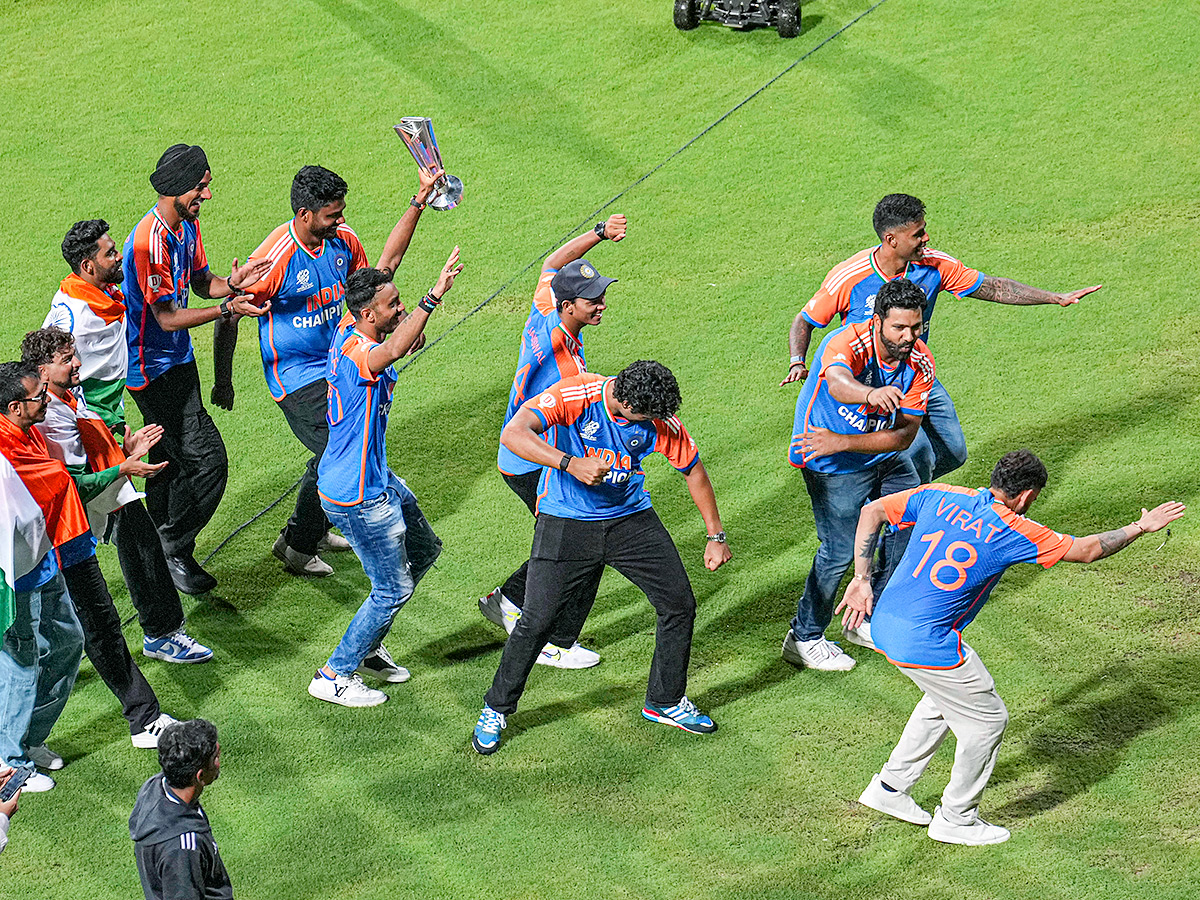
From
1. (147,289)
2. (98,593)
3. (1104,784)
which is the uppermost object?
(147,289)

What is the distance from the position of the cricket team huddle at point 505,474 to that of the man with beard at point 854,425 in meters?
0.01

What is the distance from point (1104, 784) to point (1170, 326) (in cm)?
420

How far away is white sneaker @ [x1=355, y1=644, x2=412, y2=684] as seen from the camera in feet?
22.8

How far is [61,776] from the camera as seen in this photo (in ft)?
20.9

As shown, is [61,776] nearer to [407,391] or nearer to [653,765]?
[653,765]

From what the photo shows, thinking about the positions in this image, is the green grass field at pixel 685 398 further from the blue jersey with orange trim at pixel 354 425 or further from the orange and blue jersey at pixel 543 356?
the blue jersey with orange trim at pixel 354 425

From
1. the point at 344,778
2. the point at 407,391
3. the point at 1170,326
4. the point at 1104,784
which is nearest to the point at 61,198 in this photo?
the point at 407,391

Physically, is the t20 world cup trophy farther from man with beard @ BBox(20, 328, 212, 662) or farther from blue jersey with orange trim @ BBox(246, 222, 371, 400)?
man with beard @ BBox(20, 328, 212, 662)

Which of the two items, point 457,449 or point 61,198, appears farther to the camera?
point 61,198

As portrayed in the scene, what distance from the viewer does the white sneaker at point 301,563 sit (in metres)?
7.75

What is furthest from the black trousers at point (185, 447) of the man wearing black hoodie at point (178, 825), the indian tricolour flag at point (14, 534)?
the man wearing black hoodie at point (178, 825)

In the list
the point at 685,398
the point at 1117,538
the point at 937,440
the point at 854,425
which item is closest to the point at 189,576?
the point at 685,398

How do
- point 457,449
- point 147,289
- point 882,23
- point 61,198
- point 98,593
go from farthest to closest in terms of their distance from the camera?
point 882,23
point 61,198
point 457,449
point 147,289
point 98,593

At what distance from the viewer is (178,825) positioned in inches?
175
